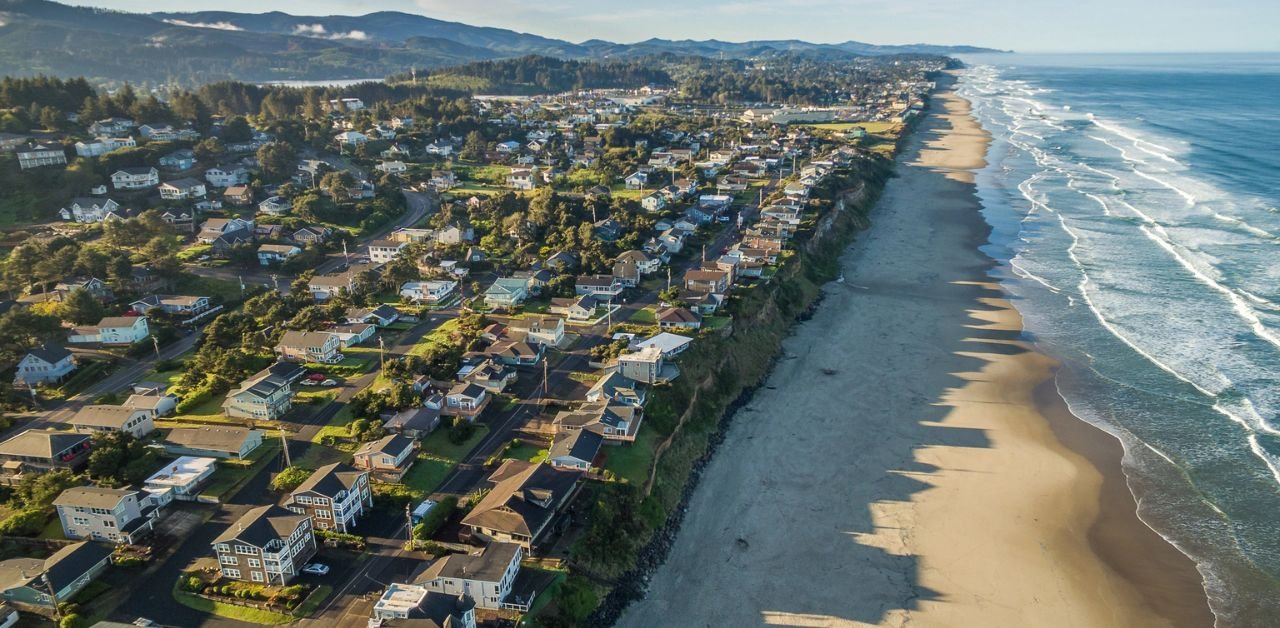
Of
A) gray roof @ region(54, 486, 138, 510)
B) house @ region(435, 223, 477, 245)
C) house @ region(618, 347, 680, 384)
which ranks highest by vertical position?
house @ region(435, 223, 477, 245)

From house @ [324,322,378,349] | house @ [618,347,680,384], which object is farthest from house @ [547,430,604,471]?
house @ [324,322,378,349]

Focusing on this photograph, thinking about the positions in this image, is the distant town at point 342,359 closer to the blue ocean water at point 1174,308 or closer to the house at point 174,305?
the house at point 174,305

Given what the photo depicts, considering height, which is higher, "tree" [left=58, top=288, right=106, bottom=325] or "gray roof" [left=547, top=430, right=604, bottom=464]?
"tree" [left=58, top=288, right=106, bottom=325]

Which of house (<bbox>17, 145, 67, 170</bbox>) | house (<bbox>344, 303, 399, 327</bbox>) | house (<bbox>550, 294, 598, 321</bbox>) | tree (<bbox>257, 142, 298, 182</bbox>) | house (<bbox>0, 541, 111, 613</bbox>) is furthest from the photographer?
tree (<bbox>257, 142, 298, 182</bbox>)

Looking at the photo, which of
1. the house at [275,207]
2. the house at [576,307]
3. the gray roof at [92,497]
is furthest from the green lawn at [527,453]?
the house at [275,207]

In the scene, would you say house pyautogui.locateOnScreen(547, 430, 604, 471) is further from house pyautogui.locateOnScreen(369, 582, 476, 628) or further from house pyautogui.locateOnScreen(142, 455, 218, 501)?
house pyautogui.locateOnScreen(142, 455, 218, 501)

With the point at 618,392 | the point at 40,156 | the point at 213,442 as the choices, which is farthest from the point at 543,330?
the point at 40,156

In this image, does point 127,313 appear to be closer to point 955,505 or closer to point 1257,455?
point 955,505

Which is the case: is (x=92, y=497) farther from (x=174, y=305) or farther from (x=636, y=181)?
(x=636, y=181)
